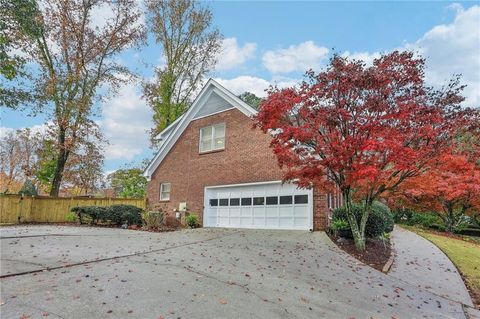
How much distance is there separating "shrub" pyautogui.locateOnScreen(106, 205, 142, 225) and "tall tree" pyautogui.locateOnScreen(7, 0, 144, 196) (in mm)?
6922

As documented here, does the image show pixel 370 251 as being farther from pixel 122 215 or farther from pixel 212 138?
pixel 122 215

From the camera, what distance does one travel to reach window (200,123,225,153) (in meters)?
17.2

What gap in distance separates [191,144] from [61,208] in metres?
8.02

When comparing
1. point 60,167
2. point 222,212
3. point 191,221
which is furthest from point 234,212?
point 60,167

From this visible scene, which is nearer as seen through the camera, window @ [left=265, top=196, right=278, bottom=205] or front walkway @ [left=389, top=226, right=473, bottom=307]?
front walkway @ [left=389, top=226, right=473, bottom=307]

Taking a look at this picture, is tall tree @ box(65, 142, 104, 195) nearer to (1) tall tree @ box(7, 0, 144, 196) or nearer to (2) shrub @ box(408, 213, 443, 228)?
(1) tall tree @ box(7, 0, 144, 196)

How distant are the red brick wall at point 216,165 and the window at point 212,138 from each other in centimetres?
24

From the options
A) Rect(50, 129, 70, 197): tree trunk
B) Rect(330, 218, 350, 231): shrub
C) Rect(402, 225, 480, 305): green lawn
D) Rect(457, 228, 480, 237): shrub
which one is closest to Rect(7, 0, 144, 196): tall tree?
Rect(50, 129, 70, 197): tree trunk

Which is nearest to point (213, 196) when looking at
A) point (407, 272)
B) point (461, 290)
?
point (407, 272)

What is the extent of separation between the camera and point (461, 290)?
26.5ft

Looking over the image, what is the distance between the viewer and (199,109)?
719 inches

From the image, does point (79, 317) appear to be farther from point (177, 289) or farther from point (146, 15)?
point (146, 15)

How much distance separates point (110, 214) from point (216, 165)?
562cm

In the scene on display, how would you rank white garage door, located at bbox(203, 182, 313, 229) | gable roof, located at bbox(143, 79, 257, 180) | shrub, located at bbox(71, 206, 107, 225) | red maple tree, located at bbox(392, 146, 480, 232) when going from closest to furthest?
red maple tree, located at bbox(392, 146, 480, 232) → white garage door, located at bbox(203, 182, 313, 229) → shrub, located at bbox(71, 206, 107, 225) → gable roof, located at bbox(143, 79, 257, 180)
